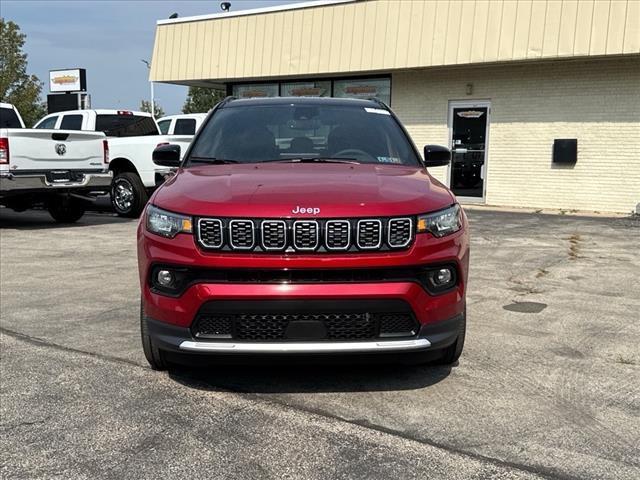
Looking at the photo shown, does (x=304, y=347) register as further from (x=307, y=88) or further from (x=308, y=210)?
(x=307, y=88)

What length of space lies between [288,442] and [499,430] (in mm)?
1063

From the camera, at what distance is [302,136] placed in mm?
4598

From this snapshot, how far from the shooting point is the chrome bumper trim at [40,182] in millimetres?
10277

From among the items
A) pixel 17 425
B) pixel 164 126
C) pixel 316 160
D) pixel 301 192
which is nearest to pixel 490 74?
pixel 164 126

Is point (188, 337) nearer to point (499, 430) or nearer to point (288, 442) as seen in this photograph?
point (288, 442)

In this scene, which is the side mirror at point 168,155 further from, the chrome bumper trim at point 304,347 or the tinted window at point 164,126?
the tinted window at point 164,126

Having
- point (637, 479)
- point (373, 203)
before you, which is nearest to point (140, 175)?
point (373, 203)

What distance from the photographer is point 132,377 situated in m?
3.89

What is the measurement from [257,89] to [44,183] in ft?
29.7

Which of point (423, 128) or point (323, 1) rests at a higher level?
point (323, 1)

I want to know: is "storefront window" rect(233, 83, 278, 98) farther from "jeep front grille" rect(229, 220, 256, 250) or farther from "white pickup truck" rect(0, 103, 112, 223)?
"jeep front grille" rect(229, 220, 256, 250)

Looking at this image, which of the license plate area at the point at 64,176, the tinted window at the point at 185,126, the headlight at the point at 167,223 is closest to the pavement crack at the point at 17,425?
the headlight at the point at 167,223

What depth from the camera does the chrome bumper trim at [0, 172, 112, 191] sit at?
10.3m

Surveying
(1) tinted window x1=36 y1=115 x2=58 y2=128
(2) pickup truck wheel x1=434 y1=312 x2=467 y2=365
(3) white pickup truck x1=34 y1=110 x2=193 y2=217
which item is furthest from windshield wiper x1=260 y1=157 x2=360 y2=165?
(1) tinted window x1=36 y1=115 x2=58 y2=128
